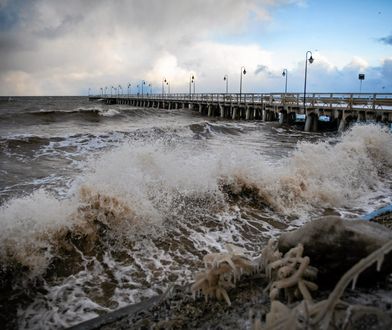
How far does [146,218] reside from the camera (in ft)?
20.8

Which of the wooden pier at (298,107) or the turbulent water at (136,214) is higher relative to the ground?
the wooden pier at (298,107)

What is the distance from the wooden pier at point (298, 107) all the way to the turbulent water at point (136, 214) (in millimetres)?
10353

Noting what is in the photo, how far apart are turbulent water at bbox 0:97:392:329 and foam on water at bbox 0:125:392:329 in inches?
0.8

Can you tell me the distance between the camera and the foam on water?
4.42m

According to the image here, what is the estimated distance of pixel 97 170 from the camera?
25.9ft

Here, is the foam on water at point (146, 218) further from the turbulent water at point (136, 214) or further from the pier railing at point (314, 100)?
the pier railing at point (314, 100)

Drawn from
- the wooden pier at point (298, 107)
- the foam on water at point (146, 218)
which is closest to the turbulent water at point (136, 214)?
the foam on water at point (146, 218)

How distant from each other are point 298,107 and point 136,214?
2394 centimetres

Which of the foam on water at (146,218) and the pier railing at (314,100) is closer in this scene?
the foam on water at (146,218)

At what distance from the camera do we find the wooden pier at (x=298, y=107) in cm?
2138

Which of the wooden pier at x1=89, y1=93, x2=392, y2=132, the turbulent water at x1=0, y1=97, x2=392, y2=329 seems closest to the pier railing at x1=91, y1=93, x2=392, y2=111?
the wooden pier at x1=89, y1=93, x2=392, y2=132

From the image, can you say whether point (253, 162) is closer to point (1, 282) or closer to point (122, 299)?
point (122, 299)

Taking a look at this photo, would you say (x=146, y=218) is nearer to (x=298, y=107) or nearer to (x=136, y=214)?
(x=136, y=214)

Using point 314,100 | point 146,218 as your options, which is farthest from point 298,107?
point 146,218
